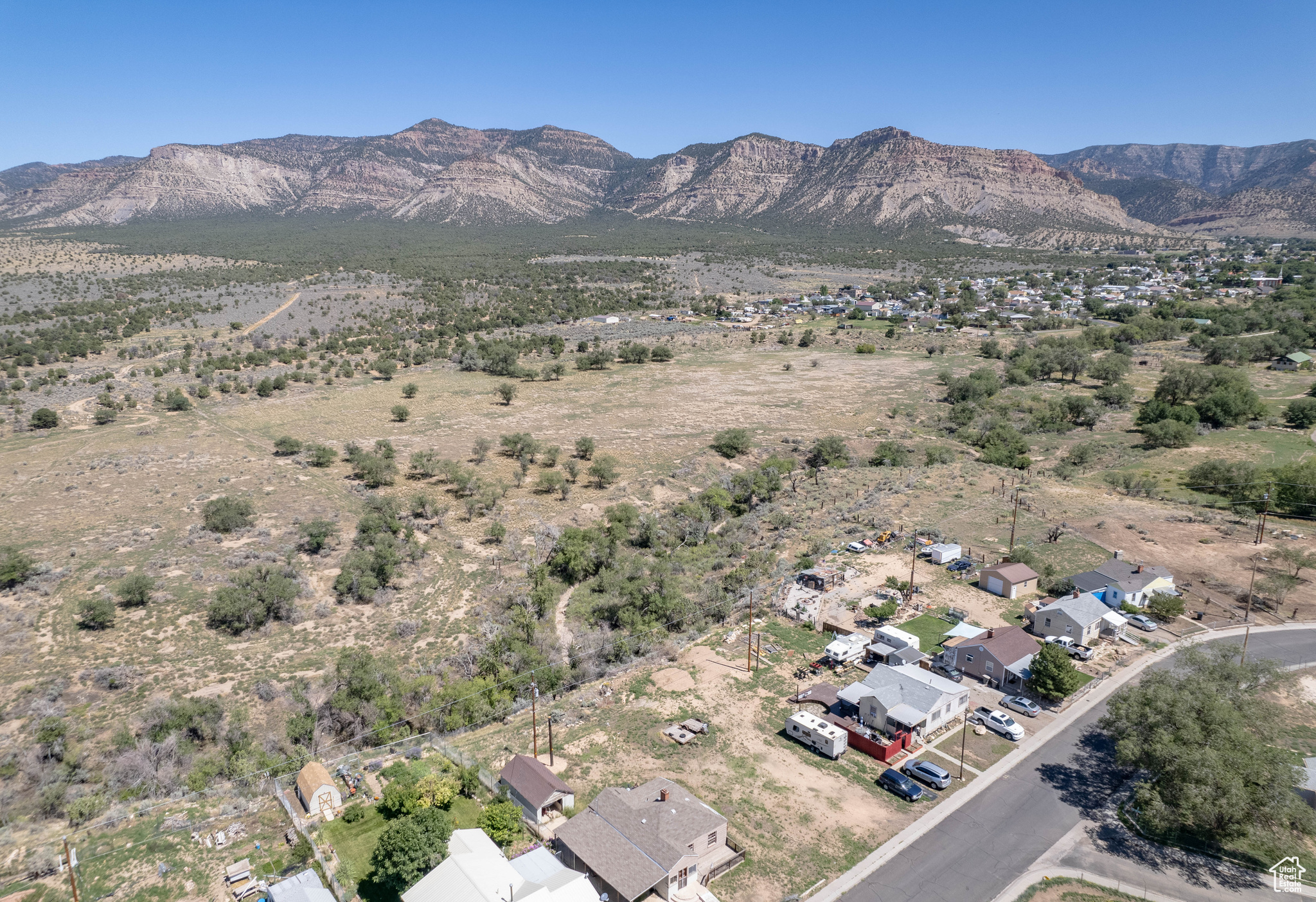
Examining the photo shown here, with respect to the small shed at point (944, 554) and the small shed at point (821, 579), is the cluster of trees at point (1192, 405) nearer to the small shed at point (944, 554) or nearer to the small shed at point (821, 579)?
the small shed at point (944, 554)

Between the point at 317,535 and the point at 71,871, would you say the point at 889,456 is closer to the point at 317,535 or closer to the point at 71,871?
the point at 317,535

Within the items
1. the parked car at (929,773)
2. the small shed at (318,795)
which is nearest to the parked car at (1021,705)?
the parked car at (929,773)

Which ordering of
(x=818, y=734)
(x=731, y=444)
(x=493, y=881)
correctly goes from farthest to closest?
(x=731, y=444), (x=818, y=734), (x=493, y=881)

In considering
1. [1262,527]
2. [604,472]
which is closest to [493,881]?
[604,472]

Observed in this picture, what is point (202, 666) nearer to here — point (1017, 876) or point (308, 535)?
point (308, 535)

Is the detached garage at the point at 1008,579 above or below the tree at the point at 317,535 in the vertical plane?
below
